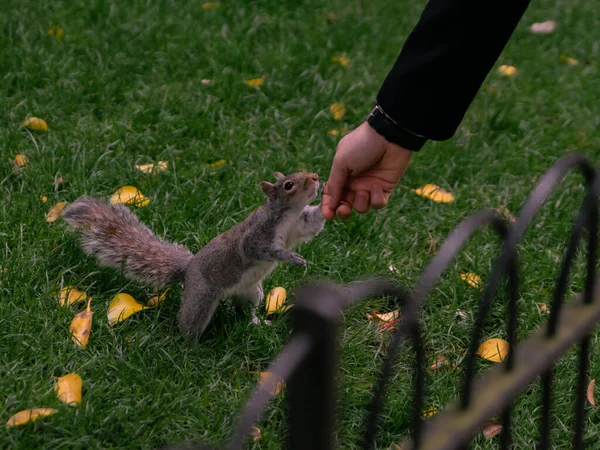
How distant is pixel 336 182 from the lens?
2.05m

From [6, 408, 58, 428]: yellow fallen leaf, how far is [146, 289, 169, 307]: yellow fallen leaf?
24.4 inches

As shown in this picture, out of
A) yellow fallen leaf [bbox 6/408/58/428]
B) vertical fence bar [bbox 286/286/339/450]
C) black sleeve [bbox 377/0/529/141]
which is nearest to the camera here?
vertical fence bar [bbox 286/286/339/450]

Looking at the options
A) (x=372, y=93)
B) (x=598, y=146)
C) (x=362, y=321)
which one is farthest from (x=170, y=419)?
(x=598, y=146)

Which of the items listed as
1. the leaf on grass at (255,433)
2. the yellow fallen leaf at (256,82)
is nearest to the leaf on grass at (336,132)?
the yellow fallen leaf at (256,82)

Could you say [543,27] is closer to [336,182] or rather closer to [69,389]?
[336,182]

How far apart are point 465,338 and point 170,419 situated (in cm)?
94

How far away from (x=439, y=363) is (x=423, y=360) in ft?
3.72

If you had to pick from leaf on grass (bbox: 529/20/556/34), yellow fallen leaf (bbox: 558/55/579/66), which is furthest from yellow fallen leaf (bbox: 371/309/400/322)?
leaf on grass (bbox: 529/20/556/34)

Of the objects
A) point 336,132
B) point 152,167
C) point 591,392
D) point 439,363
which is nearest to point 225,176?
point 152,167

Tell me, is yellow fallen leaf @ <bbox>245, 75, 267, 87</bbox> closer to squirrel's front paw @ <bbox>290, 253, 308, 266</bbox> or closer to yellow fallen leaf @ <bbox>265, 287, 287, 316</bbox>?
yellow fallen leaf @ <bbox>265, 287, 287, 316</bbox>

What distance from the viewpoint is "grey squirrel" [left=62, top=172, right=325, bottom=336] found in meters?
2.23

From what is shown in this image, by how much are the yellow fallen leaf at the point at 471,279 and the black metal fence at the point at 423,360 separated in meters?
0.99

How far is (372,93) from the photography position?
3.77 m

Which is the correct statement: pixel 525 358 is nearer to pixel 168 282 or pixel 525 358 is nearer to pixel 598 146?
pixel 168 282
